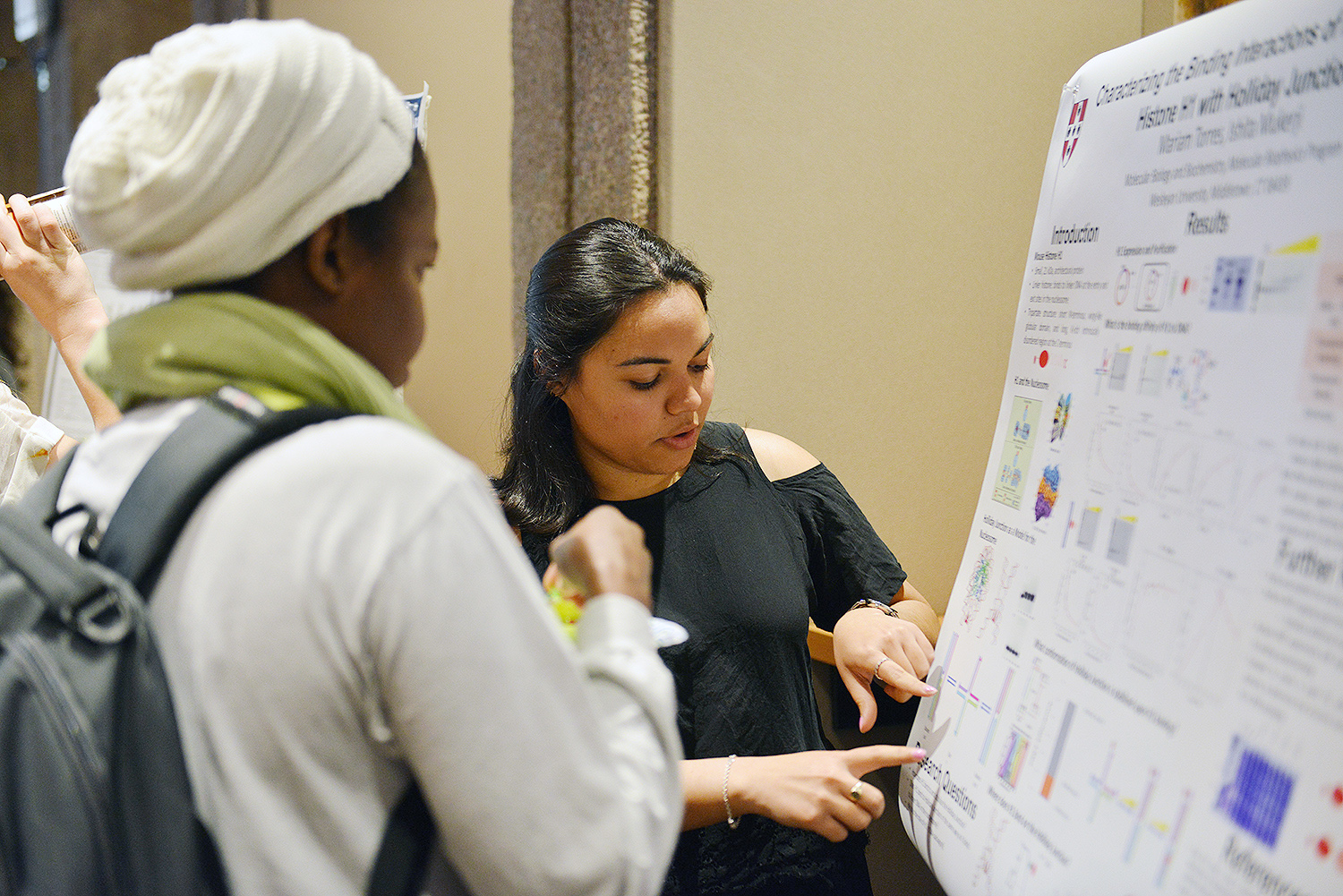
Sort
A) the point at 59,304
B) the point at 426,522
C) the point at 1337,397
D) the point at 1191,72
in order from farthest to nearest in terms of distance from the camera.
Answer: the point at 59,304, the point at 1191,72, the point at 1337,397, the point at 426,522

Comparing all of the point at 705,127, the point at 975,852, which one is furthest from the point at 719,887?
the point at 705,127

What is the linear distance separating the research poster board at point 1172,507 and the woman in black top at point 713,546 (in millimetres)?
236

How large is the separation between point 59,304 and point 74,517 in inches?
32.9

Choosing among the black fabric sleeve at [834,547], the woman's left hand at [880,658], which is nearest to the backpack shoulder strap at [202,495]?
the woman's left hand at [880,658]

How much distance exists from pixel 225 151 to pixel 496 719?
0.39 meters

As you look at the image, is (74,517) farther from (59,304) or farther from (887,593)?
(887,593)

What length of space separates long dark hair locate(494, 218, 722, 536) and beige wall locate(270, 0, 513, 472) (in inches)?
33.4

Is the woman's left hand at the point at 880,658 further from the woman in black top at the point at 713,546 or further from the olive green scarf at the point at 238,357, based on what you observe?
the olive green scarf at the point at 238,357

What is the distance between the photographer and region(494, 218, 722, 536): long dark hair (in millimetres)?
1485

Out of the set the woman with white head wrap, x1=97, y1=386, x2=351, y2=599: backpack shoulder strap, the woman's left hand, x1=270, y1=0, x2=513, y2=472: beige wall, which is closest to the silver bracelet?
the woman's left hand

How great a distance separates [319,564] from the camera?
580mm

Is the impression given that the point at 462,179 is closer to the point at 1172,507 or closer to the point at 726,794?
the point at 726,794

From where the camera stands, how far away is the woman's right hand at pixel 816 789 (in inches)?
48.2

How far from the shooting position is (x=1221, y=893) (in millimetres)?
768
